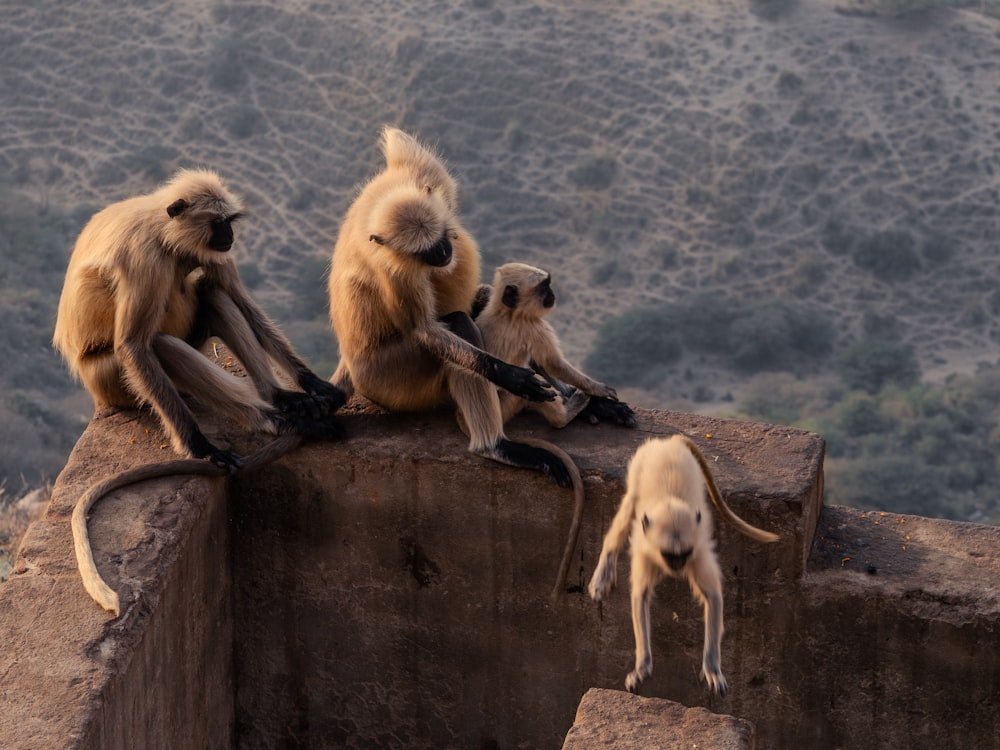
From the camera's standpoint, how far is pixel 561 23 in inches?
1641

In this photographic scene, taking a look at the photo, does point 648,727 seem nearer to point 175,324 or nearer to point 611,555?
point 611,555

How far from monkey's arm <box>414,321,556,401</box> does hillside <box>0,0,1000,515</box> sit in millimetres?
25099

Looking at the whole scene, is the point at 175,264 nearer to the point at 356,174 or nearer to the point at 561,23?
the point at 356,174

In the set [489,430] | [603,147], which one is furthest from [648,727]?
[603,147]

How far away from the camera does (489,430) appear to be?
4965mm

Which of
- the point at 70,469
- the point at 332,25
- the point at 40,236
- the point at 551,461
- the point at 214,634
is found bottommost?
the point at 40,236

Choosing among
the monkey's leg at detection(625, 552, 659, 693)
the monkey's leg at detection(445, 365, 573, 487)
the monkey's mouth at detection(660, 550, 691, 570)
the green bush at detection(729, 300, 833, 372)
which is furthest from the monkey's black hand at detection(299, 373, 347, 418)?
the green bush at detection(729, 300, 833, 372)

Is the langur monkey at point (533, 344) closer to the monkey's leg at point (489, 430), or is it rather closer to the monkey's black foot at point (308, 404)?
the monkey's leg at point (489, 430)

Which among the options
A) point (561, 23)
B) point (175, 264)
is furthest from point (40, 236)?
point (175, 264)

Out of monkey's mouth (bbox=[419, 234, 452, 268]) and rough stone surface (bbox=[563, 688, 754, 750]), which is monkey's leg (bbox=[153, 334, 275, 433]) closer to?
monkey's mouth (bbox=[419, 234, 452, 268])

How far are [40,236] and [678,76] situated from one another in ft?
60.2

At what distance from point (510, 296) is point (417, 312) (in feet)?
1.22

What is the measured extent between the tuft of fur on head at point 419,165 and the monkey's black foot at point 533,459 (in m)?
1.11

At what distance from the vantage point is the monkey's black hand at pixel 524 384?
4977mm
